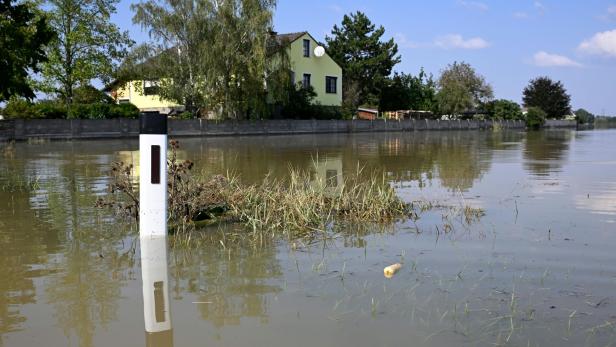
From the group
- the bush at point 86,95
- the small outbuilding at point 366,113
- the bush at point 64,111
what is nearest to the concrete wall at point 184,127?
the bush at point 64,111

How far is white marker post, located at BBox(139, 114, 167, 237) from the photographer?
493cm

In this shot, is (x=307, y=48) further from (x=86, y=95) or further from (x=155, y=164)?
(x=155, y=164)

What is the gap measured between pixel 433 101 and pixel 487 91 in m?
8.98

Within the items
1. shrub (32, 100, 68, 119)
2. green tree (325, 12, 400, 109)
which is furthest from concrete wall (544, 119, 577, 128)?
shrub (32, 100, 68, 119)

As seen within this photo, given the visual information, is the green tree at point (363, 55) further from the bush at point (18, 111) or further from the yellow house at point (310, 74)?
the bush at point (18, 111)

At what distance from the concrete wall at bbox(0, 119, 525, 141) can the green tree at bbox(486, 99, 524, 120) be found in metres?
27.3

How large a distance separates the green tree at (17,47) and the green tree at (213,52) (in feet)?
97.7

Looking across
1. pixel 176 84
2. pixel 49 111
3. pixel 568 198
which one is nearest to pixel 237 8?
pixel 176 84

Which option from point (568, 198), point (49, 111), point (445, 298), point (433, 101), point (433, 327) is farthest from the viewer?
point (433, 101)

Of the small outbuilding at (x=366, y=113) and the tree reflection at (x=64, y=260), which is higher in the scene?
the small outbuilding at (x=366, y=113)

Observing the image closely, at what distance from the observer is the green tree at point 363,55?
7912cm

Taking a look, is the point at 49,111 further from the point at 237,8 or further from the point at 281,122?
the point at 281,122

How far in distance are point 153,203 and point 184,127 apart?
3992cm

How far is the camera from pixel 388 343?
332cm
